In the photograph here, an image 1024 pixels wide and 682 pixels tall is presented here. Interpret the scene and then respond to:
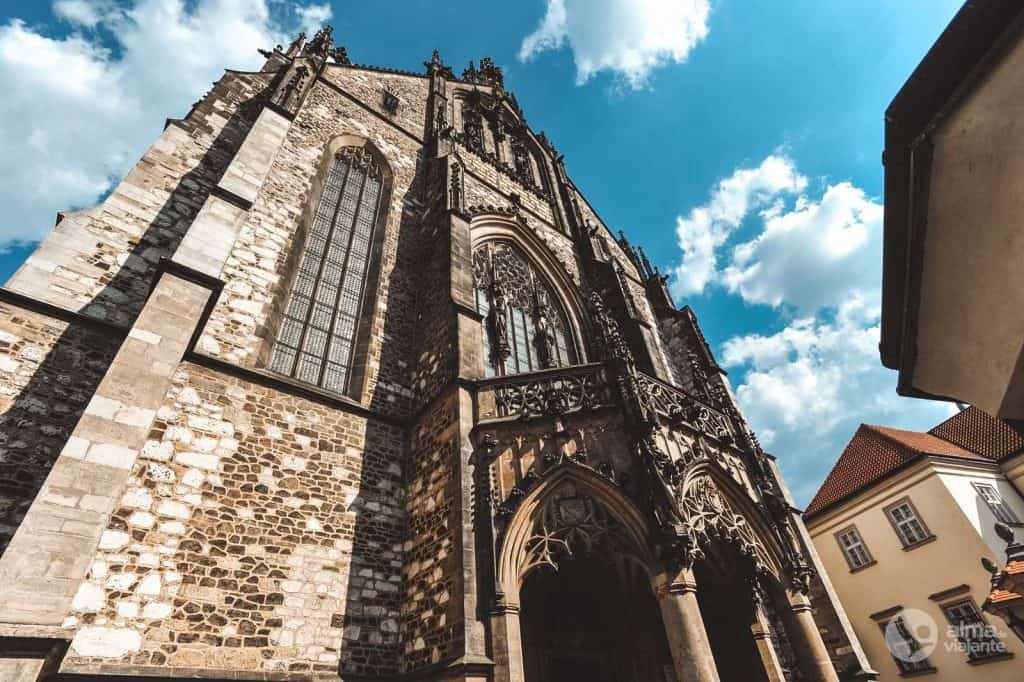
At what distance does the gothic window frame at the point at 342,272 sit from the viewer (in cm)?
830

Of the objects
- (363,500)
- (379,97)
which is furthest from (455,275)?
(379,97)

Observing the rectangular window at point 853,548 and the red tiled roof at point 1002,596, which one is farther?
the rectangular window at point 853,548

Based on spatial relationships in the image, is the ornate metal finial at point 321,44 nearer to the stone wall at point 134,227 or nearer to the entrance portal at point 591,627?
the stone wall at point 134,227

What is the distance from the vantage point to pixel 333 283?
964 centimetres

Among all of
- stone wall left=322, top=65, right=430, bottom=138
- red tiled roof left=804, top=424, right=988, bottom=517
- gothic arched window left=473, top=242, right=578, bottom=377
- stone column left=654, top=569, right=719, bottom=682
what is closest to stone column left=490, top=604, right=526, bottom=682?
stone column left=654, top=569, right=719, bottom=682

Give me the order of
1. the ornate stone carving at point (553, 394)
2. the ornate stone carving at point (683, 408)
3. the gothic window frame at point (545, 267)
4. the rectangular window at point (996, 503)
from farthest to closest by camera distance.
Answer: the rectangular window at point (996, 503) < the gothic window frame at point (545, 267) < the ornate stone carving at point (683, 408) < the ornate stone carving at point (553, 394)

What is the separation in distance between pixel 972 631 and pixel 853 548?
4092mm

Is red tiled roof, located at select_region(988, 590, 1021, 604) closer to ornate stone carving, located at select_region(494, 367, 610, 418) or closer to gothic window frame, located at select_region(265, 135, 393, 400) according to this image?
ornate stone carving, located at select_region(494, 367, 610, 418)

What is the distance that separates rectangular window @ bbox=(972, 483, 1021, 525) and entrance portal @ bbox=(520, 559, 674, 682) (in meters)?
14.4

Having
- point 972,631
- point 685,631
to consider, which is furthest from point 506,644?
point 972,631

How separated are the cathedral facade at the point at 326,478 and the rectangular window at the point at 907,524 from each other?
28.8 ft

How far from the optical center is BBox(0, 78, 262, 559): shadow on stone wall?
16.6 feet
